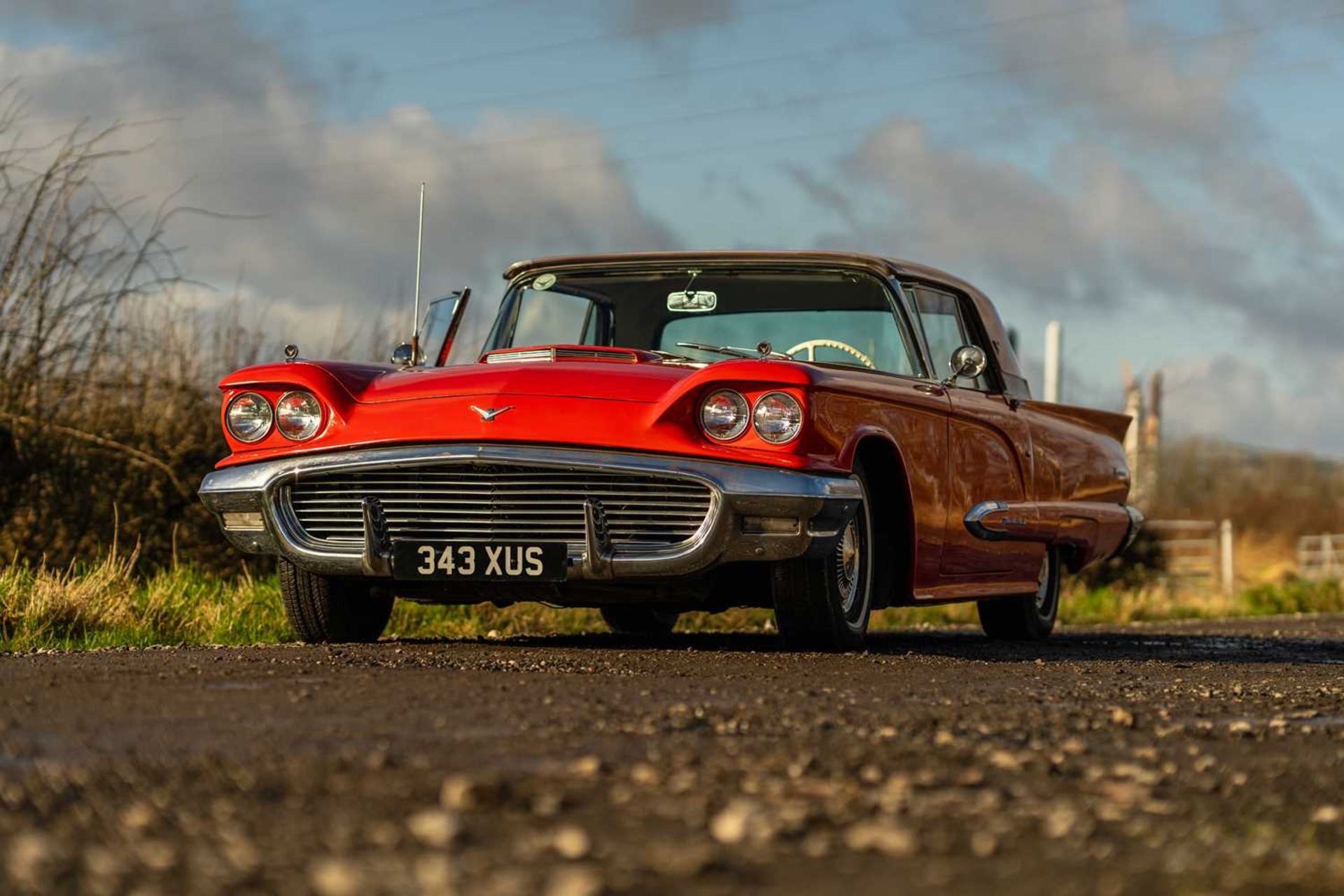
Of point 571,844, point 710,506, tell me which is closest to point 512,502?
point 710,506

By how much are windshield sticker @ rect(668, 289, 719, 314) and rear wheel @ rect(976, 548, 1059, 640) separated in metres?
2.19

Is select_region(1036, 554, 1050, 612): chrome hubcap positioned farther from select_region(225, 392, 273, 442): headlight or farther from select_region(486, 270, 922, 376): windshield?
select_region(225, 392, 273, 442): headlight

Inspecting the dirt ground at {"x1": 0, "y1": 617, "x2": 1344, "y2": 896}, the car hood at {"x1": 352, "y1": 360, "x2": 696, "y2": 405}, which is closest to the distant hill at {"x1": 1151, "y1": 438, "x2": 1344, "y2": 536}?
the car hood at {"x1": 352, "y1": 360, "x2": 696, "y2": 405}

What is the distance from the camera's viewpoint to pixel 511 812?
3084 millimetres

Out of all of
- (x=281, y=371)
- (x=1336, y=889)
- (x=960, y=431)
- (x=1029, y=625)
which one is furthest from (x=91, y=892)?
(x=1029, y=625)

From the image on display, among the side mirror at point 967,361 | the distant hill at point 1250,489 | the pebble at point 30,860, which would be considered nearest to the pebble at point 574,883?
the pebble at point 30,860

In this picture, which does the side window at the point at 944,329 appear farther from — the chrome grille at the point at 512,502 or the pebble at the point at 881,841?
the pebble at the point at 881,841

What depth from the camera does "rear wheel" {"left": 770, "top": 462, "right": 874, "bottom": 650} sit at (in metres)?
6.54

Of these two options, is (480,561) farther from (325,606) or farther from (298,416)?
(325,606)

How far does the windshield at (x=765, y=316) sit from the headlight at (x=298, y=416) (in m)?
1.43

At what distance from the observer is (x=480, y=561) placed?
6.39 meters

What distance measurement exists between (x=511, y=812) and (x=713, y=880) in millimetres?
560

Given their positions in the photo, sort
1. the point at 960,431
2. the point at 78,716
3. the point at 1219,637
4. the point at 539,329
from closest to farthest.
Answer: the point at 78,716 < the point at 960,431 < the point at 539,329 < the point at 1219,637

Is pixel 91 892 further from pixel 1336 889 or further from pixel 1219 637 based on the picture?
pixel 1219 637
